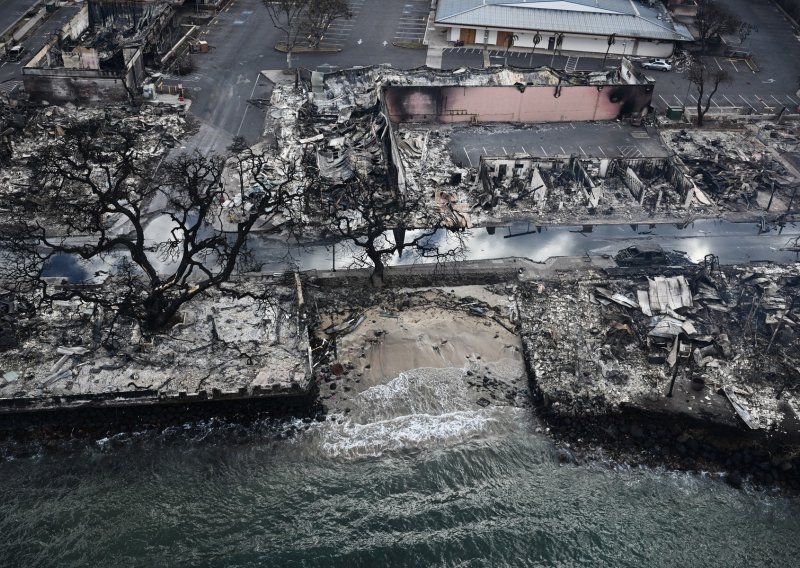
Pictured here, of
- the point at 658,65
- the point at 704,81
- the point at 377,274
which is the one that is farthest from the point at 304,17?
the point at 377,274

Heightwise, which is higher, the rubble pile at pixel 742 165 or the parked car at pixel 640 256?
the rubble pile at pixel 742 165

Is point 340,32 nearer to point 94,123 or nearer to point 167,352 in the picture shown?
point 94,123

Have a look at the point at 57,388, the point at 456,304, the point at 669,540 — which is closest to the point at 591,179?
the point at 456,304

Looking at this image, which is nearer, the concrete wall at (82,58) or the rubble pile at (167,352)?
the rubble pile at (167,352)

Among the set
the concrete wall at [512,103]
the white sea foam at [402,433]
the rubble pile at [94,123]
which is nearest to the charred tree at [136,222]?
the rubble pile at [94,123]

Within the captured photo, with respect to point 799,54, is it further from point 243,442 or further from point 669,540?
point 243,442

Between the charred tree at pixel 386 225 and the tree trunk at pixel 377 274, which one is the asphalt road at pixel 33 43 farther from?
the tree trunk at pixel 377 274
